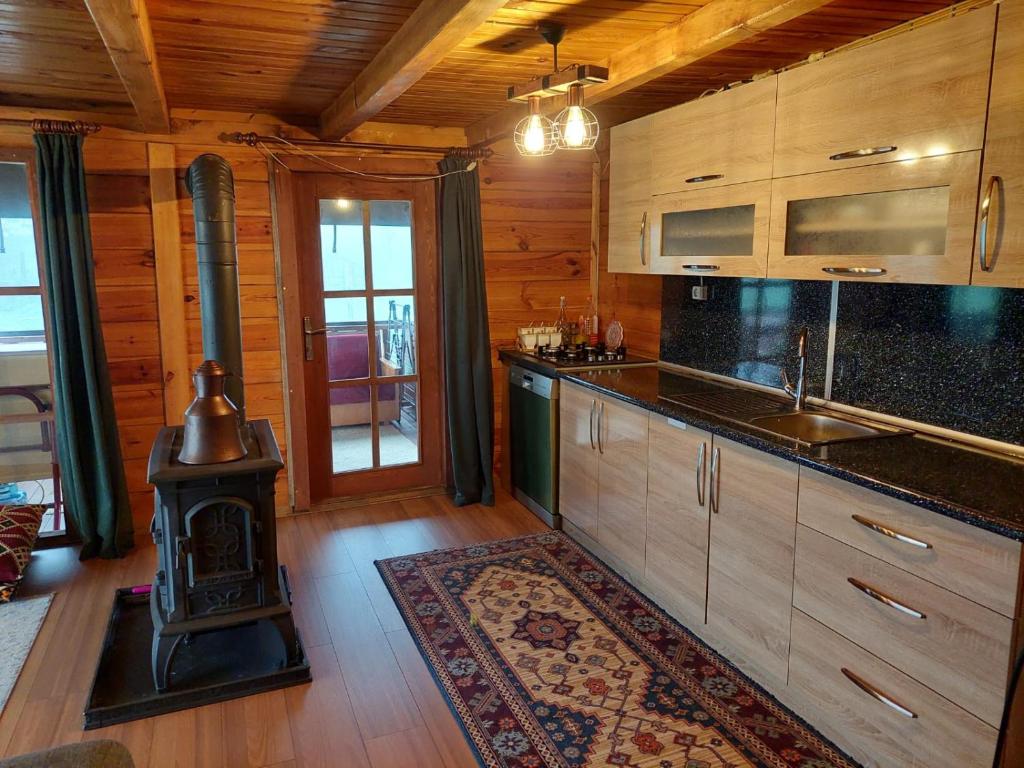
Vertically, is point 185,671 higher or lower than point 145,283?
lower

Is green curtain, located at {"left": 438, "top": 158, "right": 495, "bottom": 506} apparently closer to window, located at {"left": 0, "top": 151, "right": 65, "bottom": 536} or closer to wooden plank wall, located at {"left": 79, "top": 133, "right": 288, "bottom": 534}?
wooden plank wall, located at {"left": 79, "top": 133, "right": 288, "bottom": 534}

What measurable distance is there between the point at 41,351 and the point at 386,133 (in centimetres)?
200

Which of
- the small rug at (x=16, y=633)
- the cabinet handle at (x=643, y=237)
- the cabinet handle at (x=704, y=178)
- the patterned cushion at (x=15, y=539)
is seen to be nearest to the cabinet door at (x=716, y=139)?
the cabinet handle at (x=704, y=178)

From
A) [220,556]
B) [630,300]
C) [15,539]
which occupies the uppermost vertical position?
[630,300]

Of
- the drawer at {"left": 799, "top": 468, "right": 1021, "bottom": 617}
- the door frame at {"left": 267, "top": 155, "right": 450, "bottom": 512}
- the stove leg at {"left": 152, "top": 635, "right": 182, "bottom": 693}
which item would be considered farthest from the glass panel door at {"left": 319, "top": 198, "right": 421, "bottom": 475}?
the drawer at {"left": 799, "top": 468, "right": 1021, "bottom": 617}

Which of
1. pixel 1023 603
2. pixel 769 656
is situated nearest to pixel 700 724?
pixel 769 656

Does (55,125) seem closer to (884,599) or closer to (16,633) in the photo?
(16,633)

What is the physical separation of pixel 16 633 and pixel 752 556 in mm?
2683

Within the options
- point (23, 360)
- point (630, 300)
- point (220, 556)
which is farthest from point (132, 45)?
point (630, 300)

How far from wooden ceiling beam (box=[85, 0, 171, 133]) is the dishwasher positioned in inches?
82.1

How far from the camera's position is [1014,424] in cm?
212

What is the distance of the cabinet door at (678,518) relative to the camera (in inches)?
103

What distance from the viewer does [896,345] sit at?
8.13ft

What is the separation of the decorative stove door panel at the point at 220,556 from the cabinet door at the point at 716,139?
2034mm
